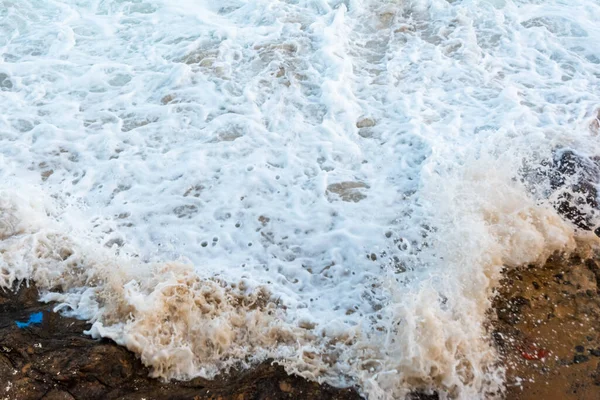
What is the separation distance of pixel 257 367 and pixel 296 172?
252 centimetres

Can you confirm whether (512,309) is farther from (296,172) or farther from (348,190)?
(296,172)

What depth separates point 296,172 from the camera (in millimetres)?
5582

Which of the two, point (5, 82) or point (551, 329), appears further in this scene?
point (5, 82)

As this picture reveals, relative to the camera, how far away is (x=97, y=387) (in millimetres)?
3533

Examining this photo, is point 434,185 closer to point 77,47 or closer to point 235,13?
point 235,13

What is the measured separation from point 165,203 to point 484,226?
11.3 feet

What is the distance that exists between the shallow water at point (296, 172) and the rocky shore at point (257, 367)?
0.13 m

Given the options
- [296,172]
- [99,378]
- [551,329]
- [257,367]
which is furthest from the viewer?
→ [296,172]

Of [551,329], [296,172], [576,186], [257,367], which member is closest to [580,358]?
[551,329]

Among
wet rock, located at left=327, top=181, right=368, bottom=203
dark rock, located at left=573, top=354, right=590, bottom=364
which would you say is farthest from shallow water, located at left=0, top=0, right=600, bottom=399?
dark rock, located at left=573, top=354, right=590, bottom=364

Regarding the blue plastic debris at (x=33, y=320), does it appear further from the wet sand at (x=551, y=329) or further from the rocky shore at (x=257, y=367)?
the wet sand at (x=551, y=329)

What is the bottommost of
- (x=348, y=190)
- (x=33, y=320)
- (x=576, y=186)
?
(x=33, y=320)

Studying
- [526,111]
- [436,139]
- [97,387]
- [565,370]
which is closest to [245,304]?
[97,387]

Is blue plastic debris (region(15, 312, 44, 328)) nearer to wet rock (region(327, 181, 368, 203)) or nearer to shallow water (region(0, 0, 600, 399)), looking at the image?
shallow water (region(0, 0, 600, 399))
